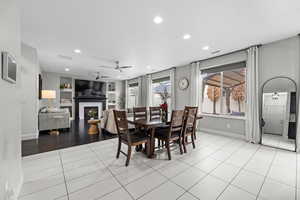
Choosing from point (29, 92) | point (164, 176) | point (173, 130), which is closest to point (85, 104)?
point (29, 92)

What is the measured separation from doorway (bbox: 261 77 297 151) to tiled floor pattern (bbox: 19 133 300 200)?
0.40 meters

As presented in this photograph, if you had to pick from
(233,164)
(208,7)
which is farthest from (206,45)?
(233,164)

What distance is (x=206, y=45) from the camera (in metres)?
3.47

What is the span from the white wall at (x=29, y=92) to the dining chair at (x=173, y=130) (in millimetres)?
3718

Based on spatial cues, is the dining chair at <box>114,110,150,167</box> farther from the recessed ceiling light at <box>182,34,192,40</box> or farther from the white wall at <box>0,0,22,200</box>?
the recessed ceiling light at <box>182,34,192,40</box>

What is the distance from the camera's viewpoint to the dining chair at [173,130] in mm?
2464

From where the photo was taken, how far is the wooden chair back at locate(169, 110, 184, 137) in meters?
2.46

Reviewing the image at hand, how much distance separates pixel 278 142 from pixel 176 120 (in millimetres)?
2817

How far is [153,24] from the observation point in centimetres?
250

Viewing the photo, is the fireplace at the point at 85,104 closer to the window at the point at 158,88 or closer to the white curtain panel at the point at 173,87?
the window at the point at 158,88

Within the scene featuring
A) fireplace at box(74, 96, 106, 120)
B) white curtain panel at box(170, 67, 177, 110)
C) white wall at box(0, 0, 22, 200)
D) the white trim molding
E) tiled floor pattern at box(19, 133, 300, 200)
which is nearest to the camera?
white wall at box(0, 0, 22, 200)

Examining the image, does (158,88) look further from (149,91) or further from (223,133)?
(223,133)

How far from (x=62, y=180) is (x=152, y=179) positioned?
51.4 inches

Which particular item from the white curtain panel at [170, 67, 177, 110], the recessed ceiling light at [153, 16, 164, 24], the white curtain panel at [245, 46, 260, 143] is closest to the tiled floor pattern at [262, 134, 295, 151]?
the white curtain panel at [245, 46, 260, 143]
